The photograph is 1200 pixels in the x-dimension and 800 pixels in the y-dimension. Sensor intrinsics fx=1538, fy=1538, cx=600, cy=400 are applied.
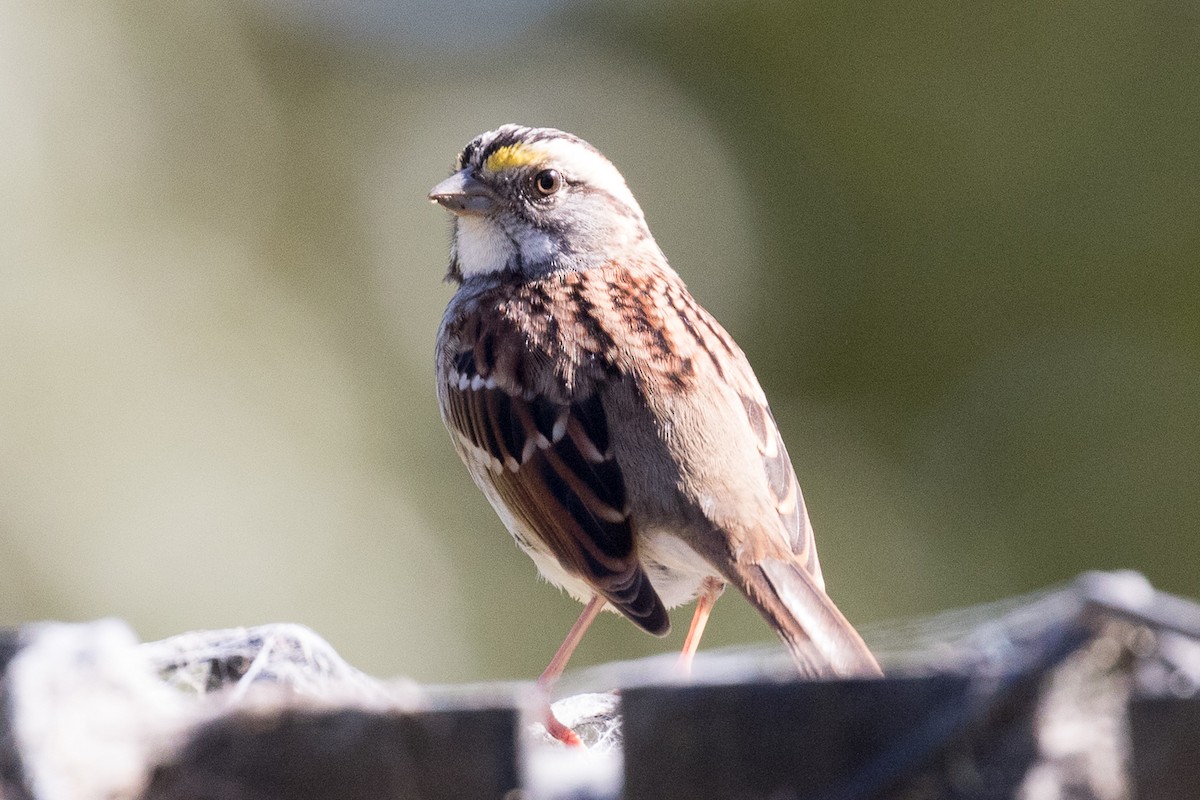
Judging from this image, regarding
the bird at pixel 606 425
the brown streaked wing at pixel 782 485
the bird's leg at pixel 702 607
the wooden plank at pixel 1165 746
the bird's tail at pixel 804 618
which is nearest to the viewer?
the wooden plank at pixel 1165 746

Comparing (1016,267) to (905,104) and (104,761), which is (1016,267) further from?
(104,761)

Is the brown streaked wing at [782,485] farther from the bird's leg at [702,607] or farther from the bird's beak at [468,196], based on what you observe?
the bird's beak at [468,196]

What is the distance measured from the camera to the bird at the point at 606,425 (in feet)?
9.57

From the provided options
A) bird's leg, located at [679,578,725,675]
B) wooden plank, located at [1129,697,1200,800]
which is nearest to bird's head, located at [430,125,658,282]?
bird's leg, located at [679,578,725,675]

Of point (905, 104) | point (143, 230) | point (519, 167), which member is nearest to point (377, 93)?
point (143, 230)

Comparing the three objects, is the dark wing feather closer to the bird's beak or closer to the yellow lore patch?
the bird's beak

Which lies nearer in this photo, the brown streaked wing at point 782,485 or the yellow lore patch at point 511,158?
the brown streaked wing at point 782,485

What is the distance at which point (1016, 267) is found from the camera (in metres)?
6.88

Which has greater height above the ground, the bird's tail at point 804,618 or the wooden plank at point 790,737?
the wooden plank at point 790,737

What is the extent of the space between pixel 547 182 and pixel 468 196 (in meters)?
0.21

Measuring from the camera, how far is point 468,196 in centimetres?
381

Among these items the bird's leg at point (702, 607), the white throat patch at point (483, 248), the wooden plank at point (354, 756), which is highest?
the white throat patch at point (483, 248)

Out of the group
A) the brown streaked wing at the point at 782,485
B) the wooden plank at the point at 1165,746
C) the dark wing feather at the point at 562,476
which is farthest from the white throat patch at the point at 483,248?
the wooden plank at the point at 1165,746

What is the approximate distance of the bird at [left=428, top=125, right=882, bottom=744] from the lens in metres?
2.92
